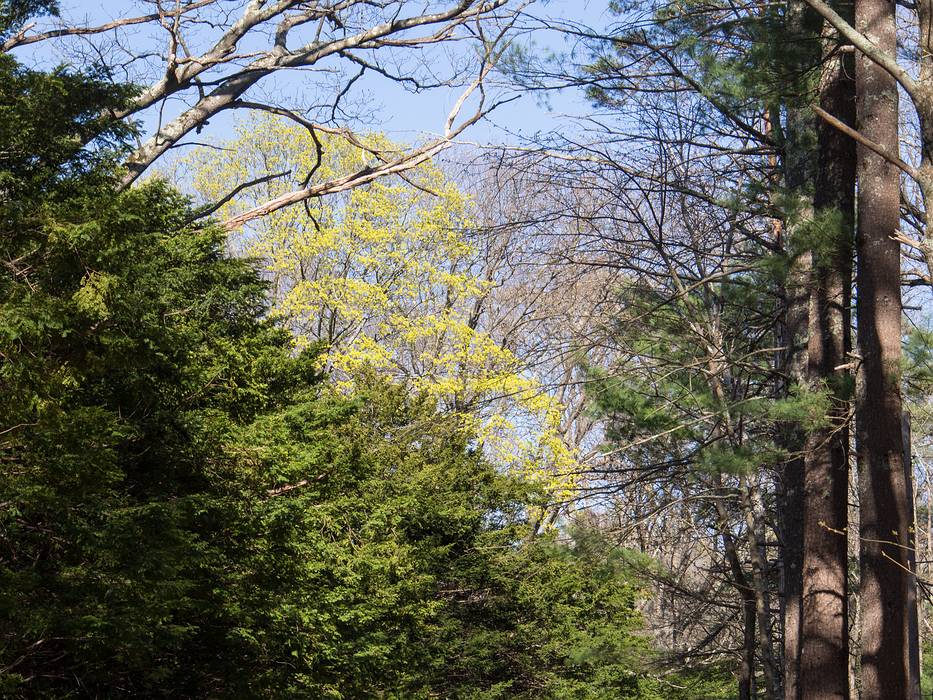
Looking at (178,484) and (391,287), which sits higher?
(391,287)

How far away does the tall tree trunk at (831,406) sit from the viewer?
882 cm

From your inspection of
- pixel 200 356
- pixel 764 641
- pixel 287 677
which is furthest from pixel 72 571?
pixel 764 641

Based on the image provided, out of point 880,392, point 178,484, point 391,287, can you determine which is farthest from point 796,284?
point 391,287

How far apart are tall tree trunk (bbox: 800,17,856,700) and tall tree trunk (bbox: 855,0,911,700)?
0.32m

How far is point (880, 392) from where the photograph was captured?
8.20 meters

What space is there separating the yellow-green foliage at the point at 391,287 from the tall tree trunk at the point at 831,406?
13591 mm

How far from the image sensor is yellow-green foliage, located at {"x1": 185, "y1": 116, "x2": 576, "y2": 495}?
936 inches

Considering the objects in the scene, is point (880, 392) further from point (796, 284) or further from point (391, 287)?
point (391, 287)

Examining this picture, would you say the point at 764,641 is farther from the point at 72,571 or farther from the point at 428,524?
the point at 72,571

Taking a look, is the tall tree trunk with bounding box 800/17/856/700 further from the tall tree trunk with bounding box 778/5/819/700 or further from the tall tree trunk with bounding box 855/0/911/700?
the tall tree trunk with bounding box 855/0/911/700

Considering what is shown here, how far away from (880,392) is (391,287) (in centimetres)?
1741

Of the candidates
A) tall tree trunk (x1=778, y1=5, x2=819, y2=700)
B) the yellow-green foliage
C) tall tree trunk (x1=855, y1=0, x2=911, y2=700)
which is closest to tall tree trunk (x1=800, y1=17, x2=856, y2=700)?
tall tree trunk (x1=778, y1=5, x2=819, y2=700)

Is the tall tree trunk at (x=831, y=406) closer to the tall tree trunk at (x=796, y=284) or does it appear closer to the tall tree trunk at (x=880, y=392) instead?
the tall tree trunk at (x=796, y=284)

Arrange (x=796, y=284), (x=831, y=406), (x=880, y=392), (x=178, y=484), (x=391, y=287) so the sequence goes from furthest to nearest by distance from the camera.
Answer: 1. (x=391, y=287)
2. (x=178, y=484)
3. (x=796, y=284)
4. (x=831, y=406)
5. (x=880, y=392)
